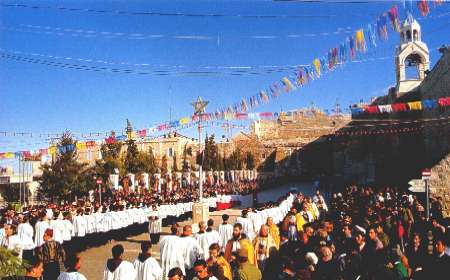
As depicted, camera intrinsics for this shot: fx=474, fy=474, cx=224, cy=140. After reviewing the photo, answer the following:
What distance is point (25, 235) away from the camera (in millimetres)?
12953

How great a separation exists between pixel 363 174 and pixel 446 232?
40359 mm

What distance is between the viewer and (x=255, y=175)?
221 feet

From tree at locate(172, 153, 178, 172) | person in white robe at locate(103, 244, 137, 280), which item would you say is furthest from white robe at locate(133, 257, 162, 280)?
tree at locate(172, 153, 178, 172)

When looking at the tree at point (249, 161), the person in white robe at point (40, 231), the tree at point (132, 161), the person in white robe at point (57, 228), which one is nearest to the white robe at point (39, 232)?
the person in white robe at point (40, 231)

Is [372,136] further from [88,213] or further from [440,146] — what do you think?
[88,213]

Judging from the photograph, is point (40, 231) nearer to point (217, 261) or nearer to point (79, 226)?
point (79, 226)

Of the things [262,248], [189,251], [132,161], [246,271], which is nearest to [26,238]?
[189,251]

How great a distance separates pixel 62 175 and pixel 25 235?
23.6m

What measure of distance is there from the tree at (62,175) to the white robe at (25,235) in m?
22.4

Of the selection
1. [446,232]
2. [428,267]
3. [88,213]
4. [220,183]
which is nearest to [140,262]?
[428,267]

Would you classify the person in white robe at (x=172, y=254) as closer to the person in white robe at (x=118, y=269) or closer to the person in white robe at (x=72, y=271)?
the person in white robe at (x=118, y=269)

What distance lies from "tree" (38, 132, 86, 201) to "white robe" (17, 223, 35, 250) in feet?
73.4

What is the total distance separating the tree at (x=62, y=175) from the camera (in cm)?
3550

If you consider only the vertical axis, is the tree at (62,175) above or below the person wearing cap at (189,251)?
above
